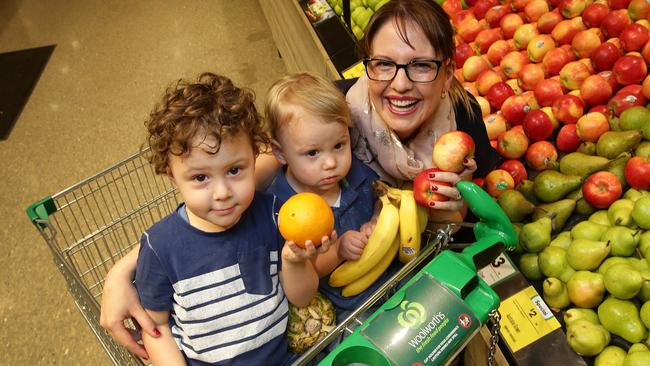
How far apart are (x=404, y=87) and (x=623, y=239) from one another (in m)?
0.82

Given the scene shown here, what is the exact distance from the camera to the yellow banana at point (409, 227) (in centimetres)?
149

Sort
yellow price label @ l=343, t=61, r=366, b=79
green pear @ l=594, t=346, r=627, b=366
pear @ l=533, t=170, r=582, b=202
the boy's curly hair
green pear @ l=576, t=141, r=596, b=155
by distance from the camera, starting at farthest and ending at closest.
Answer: yellow price label @ l=343, t=61, r=366, b=79, green pear @ l=576, t=141, r=596, b=155, pear @ l=533, t=170, r=582, b=202, green pear @ l=594, t=346, r=627, b=366, the boy's curly hair

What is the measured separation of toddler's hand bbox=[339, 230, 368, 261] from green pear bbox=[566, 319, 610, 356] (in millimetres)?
655

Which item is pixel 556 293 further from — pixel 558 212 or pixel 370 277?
pixel 370 277

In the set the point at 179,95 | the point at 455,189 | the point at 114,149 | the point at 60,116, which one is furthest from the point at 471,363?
the point at 60,116

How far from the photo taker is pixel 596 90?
2.11 metres

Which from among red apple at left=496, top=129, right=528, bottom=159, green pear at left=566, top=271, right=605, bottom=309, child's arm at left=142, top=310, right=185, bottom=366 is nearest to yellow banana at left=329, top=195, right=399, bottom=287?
child's arm at left=142, top=310, right=185, bottom=366

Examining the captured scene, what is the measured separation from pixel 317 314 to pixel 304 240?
1.39ft

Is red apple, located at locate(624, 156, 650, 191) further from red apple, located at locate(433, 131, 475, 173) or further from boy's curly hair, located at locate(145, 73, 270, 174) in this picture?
boy's curly hair, located at locate(145, 73, 270, 174)

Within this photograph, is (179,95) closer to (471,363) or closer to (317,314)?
(317,314)

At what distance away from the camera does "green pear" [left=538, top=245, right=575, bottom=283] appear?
5.47 ft

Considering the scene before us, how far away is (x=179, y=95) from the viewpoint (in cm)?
130

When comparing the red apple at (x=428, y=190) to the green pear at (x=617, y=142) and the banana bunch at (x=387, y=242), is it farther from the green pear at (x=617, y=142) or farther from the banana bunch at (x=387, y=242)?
the green pear at (x=617, y=142)

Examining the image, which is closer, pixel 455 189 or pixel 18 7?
pixel 455 189
